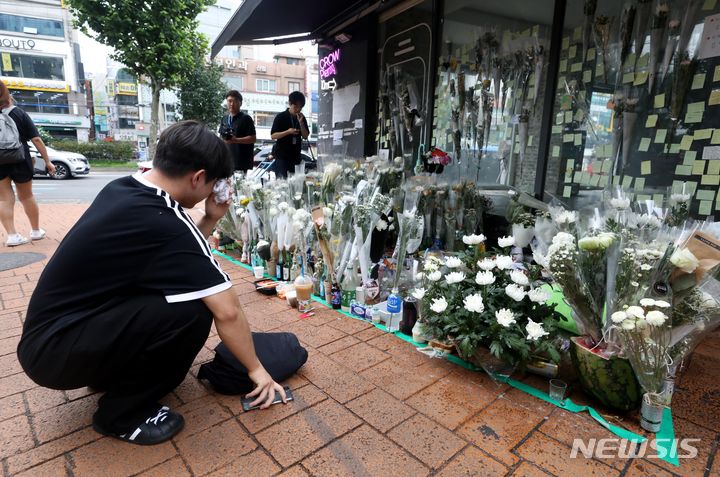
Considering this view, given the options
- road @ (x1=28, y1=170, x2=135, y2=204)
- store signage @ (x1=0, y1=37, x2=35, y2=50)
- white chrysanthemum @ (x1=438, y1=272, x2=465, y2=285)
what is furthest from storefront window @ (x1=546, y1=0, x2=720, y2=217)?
store signage @ (x1=0, y1=37, x2=35, y2=50)

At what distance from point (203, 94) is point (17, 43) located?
1990cm

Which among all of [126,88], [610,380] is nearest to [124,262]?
[610,380]

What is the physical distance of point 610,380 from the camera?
5.86 feet

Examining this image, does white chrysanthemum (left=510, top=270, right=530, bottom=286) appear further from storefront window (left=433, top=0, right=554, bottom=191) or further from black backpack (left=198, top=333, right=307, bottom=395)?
storefront window (left=433, top=0, right=554, bottom=191)

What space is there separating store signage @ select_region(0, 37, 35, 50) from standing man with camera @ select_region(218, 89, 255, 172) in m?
33.8

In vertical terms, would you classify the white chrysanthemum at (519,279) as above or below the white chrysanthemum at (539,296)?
above

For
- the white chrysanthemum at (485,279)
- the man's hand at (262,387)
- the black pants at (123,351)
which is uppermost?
the white chrysanthemum at (485,279)

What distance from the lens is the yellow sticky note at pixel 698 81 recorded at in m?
2.95

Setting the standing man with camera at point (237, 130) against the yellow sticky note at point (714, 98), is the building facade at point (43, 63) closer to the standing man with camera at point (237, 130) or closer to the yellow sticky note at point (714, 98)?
the standing man with camera at point (237, 130)

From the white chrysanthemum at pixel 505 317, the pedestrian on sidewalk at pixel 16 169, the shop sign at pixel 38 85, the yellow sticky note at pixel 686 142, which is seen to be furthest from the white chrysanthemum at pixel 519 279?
the shop sign at pixel 38 85

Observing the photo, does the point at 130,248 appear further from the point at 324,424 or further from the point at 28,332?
the point at 324,424

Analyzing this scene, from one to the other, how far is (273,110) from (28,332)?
42.8m

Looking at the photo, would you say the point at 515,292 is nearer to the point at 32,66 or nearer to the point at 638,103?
the point at 638,103

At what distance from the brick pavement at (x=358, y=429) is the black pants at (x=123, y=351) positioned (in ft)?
0.59
